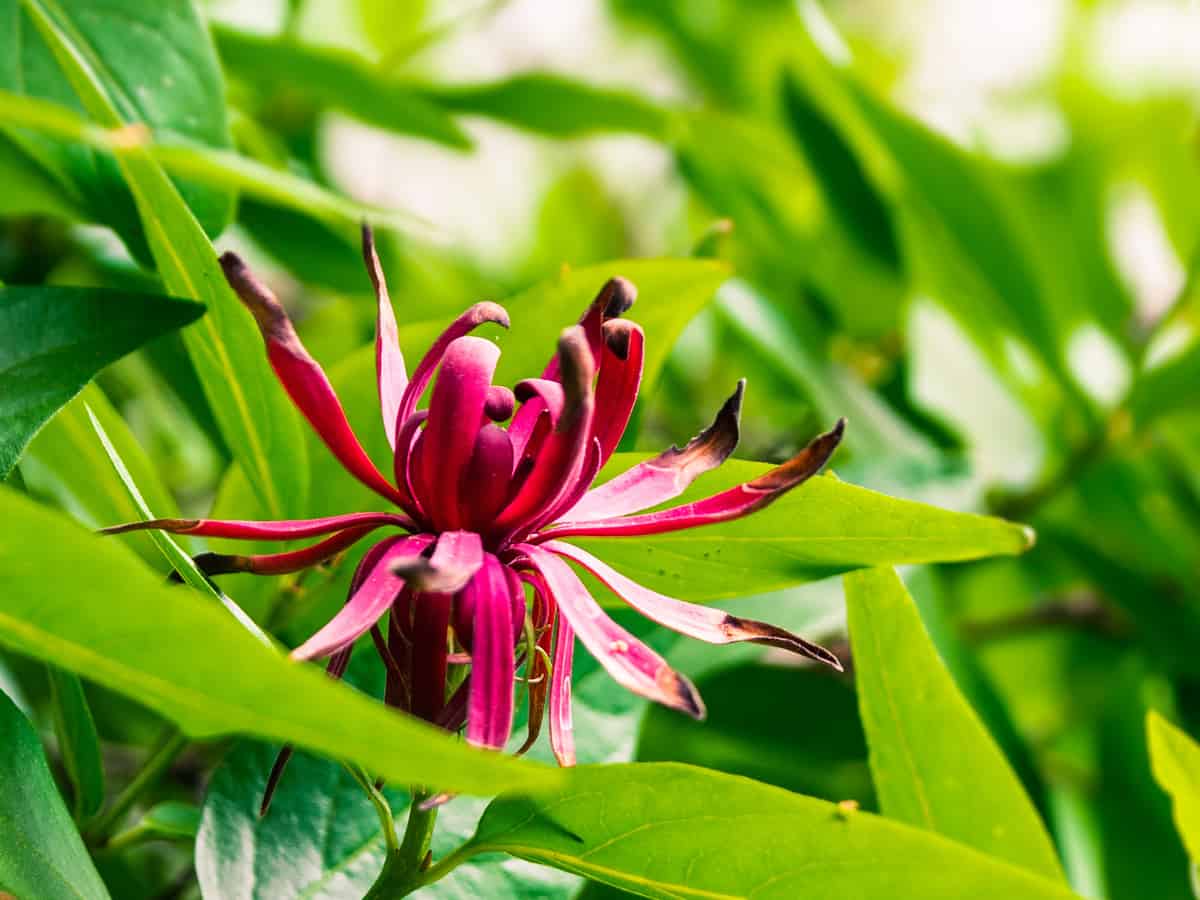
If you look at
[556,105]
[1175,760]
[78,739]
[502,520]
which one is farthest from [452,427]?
[556,105]

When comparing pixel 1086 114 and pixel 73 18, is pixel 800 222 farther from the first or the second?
pixel 73 18

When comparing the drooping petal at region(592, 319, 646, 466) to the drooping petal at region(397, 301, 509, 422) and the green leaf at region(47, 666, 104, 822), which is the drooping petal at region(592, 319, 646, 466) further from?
the green leaf at region(47, 666, 104, 822)

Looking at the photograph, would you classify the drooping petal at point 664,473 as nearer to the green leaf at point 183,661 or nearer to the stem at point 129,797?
the green leaf at point 183,661

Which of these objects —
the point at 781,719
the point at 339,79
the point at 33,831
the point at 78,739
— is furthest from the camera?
the point at 781,719

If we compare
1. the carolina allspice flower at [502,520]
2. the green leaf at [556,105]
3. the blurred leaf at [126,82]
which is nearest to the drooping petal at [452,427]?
the carolina allspice flower at [502,520]

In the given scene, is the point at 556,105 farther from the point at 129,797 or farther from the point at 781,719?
the point at 129,797

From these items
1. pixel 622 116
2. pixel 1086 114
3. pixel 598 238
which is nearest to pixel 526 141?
pixel 598 238
